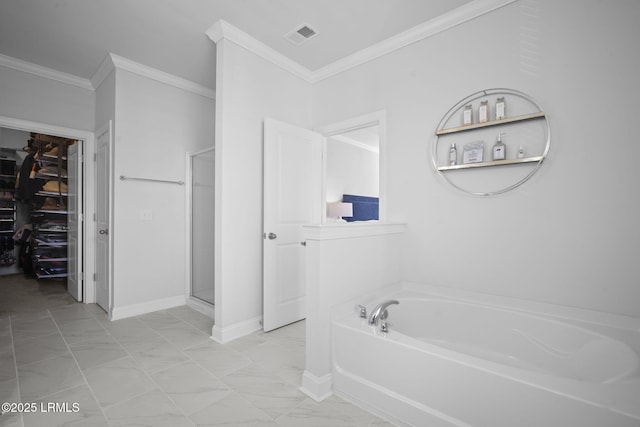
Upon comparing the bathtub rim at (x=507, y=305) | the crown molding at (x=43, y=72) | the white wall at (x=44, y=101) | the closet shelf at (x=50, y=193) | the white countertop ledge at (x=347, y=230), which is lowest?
the bathtub rim at (x=507, y=305)

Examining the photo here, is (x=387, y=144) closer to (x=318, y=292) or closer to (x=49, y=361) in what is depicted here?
(x=318, y=292)

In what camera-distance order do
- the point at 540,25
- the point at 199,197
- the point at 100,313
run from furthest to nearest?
the point at 199,197, the point at 100,313, the point at 540,25

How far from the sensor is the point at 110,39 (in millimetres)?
2619

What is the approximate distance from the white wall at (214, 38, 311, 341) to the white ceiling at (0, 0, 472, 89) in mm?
287

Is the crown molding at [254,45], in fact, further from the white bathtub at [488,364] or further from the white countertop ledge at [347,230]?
the white bathtub at [488,364]

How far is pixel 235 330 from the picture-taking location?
2.53m

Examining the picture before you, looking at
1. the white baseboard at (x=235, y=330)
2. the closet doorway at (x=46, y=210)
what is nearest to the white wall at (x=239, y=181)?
the white baseboard at (x=235, y=330)

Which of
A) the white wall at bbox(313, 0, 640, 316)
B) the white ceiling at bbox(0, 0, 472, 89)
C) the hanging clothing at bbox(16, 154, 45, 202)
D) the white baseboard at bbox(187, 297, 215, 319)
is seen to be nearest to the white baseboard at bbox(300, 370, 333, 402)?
the white wall at bbox(313, 0, 640, 316)

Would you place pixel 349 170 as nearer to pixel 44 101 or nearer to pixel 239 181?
pixel 239 181

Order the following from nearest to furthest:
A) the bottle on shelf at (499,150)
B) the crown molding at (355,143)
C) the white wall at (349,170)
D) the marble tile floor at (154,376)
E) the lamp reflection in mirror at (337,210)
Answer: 1. the marble tile floor at (154,376)
2. the bottle on shelf at (499,150)
3. the lamp reflection in mirror at (337,210)
4. the white wall at (349,170)
5. the crown molding at (355,143)

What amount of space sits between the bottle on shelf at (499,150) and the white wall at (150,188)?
3.05 metres

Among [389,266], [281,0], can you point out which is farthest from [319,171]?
[281,0]

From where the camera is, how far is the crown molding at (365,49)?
7.13ft

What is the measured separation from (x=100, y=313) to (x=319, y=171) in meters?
2.64
